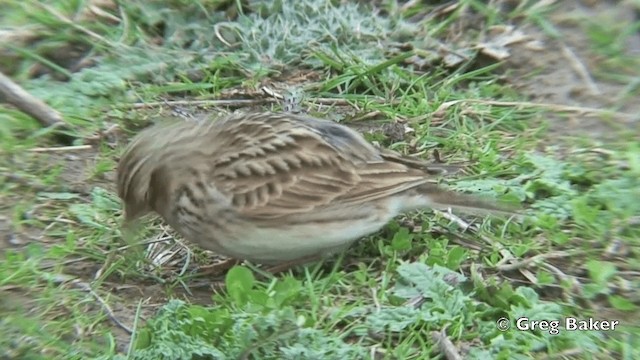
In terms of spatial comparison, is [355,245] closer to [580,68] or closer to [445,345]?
[445,345]

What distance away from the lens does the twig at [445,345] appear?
4.70m

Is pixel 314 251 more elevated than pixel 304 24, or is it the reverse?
pixel 304 24

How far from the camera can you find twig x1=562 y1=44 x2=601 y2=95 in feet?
22.5

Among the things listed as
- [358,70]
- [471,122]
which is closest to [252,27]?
[358,70]

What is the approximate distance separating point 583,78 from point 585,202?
147 centimetres

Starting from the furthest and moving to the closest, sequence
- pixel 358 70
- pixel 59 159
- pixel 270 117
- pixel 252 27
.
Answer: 1. pixel 252 27
2. pixel 358 70
3. pixel 59 159
4. pixel 270 117

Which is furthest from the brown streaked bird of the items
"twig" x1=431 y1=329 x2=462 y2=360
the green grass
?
"twig" x1=431 y1=329 x2=462 y2=360

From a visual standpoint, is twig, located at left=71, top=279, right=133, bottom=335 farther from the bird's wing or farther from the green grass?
the bird's wing

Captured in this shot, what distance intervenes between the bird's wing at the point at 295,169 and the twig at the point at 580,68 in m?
1.75

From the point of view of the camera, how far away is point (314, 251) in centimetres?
528

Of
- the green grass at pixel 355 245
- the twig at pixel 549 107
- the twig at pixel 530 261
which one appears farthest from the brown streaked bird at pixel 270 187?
the twig at pixel 549 107

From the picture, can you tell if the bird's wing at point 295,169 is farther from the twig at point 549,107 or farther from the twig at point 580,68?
the twig at point 580,68

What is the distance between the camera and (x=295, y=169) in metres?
5.38

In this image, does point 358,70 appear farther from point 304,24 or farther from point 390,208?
point 390,208
